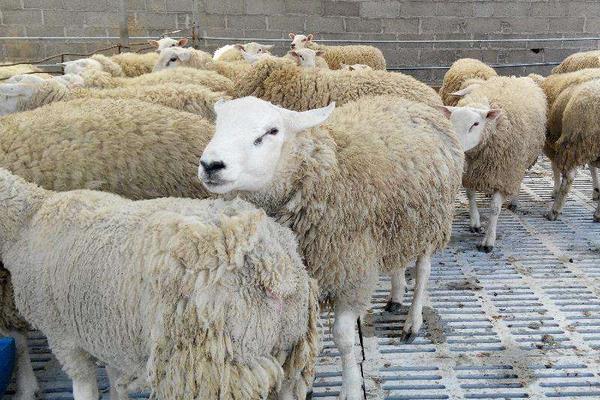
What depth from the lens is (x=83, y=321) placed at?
5.65 ft

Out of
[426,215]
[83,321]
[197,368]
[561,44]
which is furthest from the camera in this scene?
[561,44]

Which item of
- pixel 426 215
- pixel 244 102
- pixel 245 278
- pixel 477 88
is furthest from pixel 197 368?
pixel 477 88

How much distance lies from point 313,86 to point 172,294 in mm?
2323

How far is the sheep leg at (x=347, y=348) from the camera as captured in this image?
2.31 metres

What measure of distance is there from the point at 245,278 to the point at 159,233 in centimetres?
28

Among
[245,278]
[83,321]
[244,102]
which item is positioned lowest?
[83,321]

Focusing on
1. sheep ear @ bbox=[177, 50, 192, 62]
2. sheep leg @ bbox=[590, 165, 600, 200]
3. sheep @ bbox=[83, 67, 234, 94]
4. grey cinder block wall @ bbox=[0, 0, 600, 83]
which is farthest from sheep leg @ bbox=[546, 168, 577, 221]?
grey cinder block wall @ bbox=[0, 0, 600, 83]

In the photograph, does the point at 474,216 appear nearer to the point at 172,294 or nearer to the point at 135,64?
the point at 172,294

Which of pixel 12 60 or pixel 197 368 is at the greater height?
pixel 12 60

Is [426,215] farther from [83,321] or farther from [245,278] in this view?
[83,321]

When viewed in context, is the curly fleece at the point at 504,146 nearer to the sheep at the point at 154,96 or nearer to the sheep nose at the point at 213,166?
the sheep at the point at 154,96

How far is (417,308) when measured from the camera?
9.56 feet

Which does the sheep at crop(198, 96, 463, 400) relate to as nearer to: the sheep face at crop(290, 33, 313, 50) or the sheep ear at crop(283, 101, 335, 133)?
the sheep ear at crop(283, 101, 335, 133)

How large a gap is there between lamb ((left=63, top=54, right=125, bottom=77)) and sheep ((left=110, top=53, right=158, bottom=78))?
0.71ft
